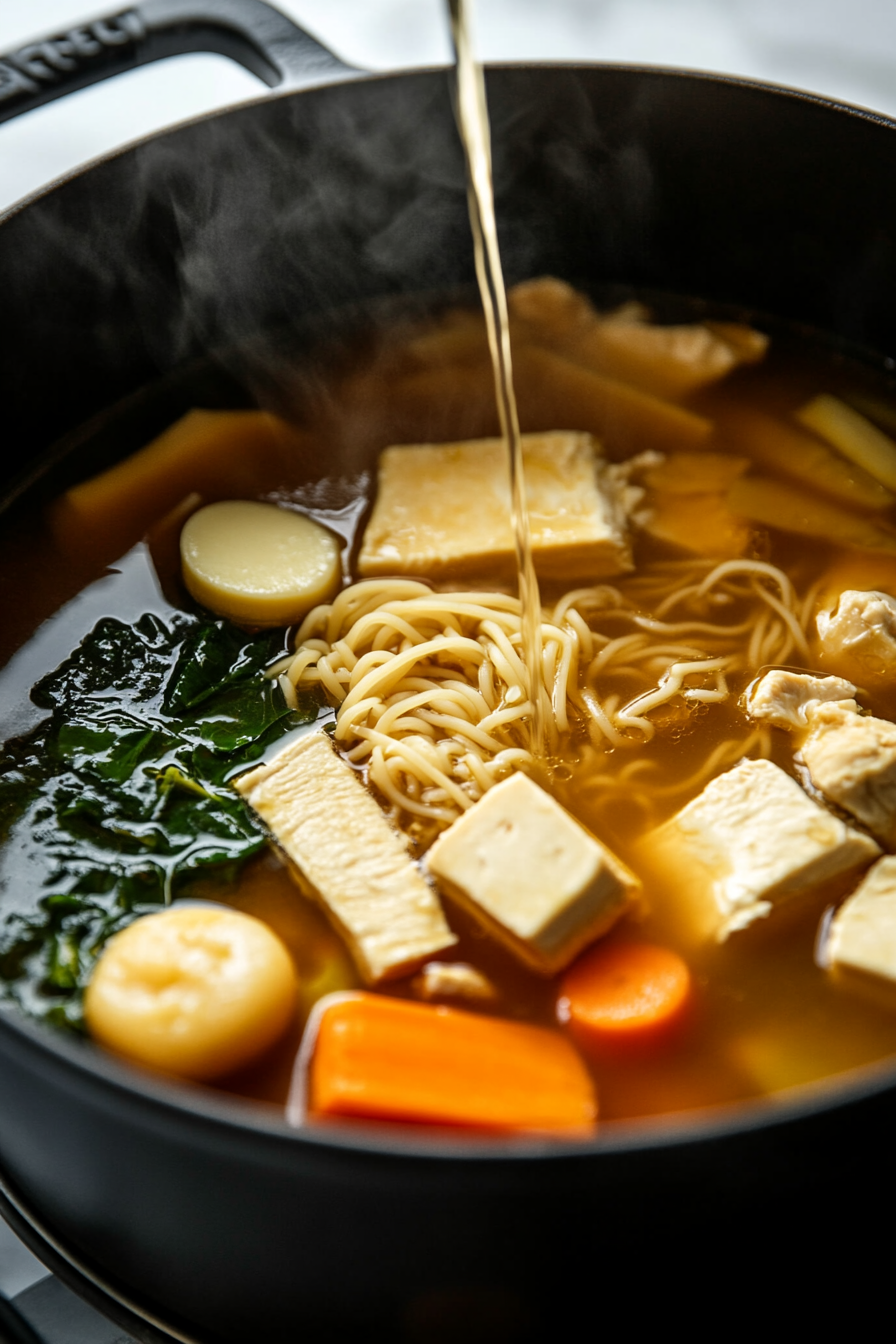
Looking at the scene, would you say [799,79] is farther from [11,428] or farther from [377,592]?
[11,428]

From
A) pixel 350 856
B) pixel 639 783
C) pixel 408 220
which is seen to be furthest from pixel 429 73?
pixel 350 856

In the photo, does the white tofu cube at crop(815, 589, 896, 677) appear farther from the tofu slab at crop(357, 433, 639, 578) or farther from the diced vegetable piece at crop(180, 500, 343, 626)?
the diced vegetable piece at crop(180, 500, 343, 626)

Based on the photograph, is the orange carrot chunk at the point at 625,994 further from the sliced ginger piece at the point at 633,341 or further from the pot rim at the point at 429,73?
the pot rim at the point at 429,73

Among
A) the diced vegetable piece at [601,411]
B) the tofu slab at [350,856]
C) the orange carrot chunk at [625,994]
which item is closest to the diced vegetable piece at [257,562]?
the tofu slab at [350,856]

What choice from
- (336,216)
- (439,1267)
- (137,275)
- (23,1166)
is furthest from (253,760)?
(336,216)

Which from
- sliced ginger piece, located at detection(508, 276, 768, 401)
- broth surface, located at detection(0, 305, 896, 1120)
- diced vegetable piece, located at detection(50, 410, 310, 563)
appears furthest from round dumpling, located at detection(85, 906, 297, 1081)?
sliced ginger piece, located at detection(508, 276, 768, 401)
